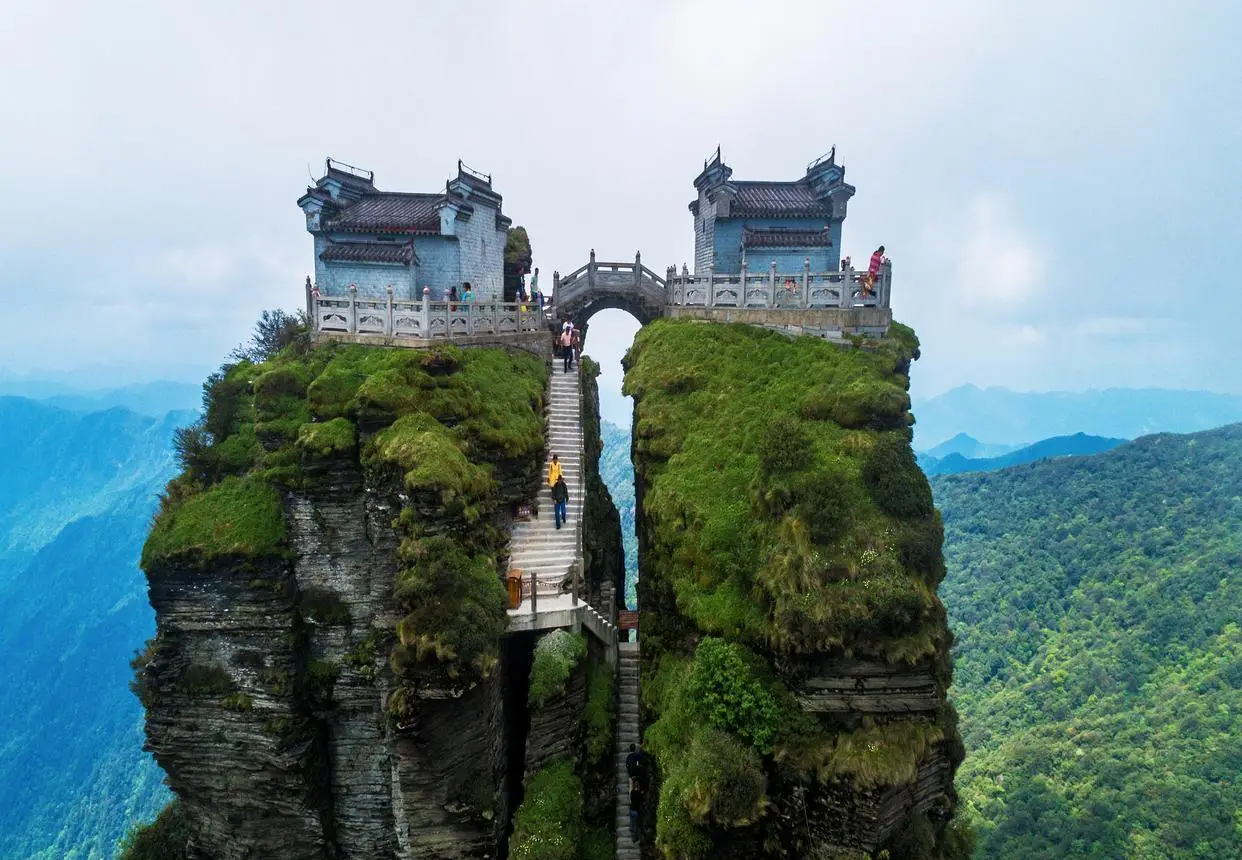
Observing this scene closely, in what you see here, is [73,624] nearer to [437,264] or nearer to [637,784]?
[437,264]

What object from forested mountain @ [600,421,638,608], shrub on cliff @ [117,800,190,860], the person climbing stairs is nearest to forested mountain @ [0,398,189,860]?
shrub on cliff @ [117,800,190,860]

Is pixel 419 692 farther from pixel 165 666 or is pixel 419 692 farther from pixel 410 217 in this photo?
pixel 410 217

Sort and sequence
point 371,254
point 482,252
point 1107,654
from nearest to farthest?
point 371,254
point 482,252
point 1107,654

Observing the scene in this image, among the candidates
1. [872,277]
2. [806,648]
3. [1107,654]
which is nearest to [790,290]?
[872,277]

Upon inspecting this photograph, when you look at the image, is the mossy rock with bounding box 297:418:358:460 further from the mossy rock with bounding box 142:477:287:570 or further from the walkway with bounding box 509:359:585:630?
the walkway with bounding box 509:359:585:630

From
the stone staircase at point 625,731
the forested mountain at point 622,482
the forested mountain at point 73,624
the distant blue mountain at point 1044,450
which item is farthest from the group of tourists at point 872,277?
the distant blue mountain at point 1044,450

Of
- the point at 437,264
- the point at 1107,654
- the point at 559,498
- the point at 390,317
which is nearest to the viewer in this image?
the point at 559,498

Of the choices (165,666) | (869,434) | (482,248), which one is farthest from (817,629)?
(482,248)
